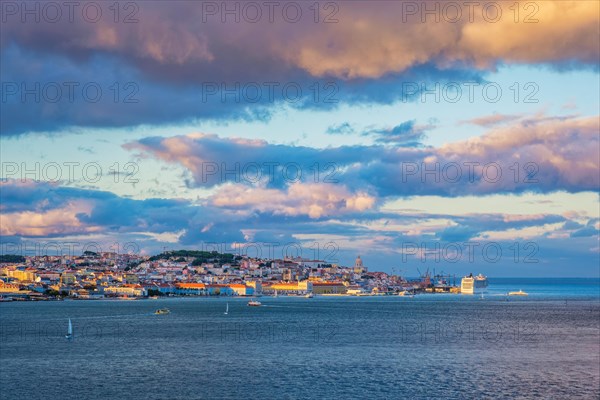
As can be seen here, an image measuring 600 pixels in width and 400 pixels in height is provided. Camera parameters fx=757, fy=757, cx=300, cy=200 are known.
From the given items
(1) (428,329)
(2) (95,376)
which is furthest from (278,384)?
(1) (428,329)

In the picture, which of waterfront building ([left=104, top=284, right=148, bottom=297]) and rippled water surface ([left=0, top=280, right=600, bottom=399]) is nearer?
rippled water surface ([left=0, top=280, right=600, bottom=399])

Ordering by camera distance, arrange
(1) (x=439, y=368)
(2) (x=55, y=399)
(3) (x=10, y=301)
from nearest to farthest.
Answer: (2) (x=55, y=399)
(1) (x=439, y=368)
(3) (x=10, y=301)

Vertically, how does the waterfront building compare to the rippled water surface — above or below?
below

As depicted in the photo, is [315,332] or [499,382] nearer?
[499,382]

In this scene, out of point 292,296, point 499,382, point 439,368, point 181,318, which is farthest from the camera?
point 292,296

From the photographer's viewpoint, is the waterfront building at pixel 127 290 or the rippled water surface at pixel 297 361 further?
the waterfront building at pixel 127 290

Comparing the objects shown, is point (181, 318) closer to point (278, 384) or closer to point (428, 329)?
point (428, 329)

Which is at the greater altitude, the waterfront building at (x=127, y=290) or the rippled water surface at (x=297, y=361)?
the rippled water surface at (x=297, y=361)

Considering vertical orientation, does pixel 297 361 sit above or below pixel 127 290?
above
